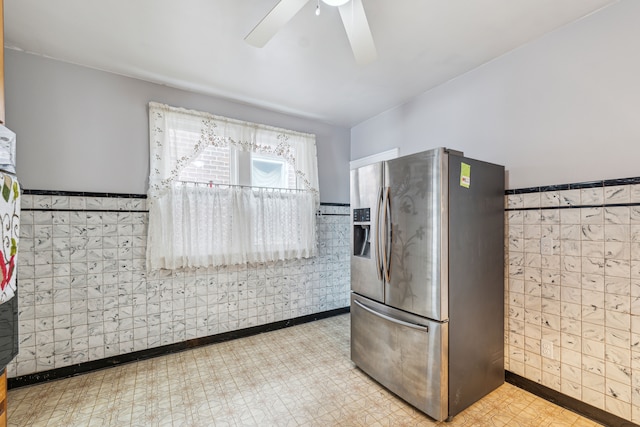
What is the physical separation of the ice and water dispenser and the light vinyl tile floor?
3.32ft

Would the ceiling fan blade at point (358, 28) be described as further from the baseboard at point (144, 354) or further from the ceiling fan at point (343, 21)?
the baseboard at point (144, 354)

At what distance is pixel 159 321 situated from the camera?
8.26 feet

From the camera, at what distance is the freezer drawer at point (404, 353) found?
66.0 inches

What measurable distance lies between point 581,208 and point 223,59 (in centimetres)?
281

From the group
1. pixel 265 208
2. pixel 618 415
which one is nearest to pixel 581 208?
pixel 618 415

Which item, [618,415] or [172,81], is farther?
[172,81]

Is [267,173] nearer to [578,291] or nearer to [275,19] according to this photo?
[275,19]

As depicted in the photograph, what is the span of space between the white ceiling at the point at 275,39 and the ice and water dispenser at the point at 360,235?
128 centimetres

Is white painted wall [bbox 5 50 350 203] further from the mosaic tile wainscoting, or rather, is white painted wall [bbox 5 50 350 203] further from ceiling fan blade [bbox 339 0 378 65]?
ceiling fan blade [bbox 339 0 378 65]

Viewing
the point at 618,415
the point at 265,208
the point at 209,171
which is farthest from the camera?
the point at 265,208

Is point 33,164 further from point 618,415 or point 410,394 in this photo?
point 618,415

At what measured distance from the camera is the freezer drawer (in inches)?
66.0

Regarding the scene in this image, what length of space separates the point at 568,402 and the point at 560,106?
6.54 ft

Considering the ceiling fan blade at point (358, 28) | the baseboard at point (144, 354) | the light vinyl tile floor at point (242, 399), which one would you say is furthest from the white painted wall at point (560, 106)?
the baseboard at point (144, 354)
